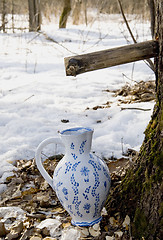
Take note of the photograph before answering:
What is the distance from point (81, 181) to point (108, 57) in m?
0.57

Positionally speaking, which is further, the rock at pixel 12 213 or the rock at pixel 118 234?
the rock at pixel 12 213

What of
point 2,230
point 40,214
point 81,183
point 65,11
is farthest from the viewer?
point 65,11

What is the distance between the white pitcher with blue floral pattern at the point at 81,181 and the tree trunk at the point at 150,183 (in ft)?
0.40

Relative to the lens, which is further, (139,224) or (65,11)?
(65,11)

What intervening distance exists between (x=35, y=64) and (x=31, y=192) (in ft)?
12.2

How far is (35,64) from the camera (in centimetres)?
541

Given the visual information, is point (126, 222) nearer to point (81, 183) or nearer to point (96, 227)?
point (96, 227)

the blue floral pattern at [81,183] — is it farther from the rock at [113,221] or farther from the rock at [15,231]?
the rock at [15,231]

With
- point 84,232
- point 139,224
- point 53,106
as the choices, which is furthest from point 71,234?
point 53,106

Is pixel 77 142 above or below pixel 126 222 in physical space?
above

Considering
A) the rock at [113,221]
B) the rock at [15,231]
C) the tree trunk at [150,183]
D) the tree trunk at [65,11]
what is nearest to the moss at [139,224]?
the tree trunk at [150,183]

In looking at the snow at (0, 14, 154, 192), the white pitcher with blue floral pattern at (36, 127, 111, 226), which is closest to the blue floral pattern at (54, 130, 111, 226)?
the white pitcher with blue floral pattern at (36, 127, 111, 226)

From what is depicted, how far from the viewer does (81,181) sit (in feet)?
4.70

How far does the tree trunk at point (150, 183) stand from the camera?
Answer: 1.29 meters
